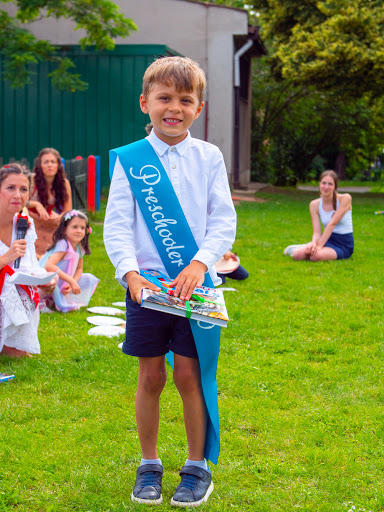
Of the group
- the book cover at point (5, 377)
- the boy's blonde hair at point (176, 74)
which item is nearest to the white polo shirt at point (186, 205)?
the boy's blonde hair at point (176, 74)

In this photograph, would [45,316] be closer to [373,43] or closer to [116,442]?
[116,442]

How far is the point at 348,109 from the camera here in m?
26.7

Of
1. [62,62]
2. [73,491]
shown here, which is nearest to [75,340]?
[73,491]

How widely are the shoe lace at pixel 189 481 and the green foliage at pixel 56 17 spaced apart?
11369 mm

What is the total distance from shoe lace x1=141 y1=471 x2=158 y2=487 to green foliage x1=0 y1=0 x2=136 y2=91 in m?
11.3

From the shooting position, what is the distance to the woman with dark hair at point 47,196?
7699 mm

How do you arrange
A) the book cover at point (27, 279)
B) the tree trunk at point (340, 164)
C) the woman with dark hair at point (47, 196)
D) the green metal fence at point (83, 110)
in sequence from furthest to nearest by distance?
the tree trunk at point (340, 164)
the green metal fence at point (83, 110)
the woman with dark hair at point (47, 196)
the book cover at point (27, 279)

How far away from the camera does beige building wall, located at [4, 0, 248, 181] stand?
16.6 metres

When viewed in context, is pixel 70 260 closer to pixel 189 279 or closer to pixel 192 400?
pixel 192 400

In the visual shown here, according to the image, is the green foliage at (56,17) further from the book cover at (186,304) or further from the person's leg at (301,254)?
the book cover at (186,304)

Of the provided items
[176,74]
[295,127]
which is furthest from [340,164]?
[176,74]

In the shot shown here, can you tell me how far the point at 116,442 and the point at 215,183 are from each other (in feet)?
5.03

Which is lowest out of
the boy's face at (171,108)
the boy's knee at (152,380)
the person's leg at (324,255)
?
the person's leg at (324,255)

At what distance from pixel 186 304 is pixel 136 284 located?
0.22 meters
